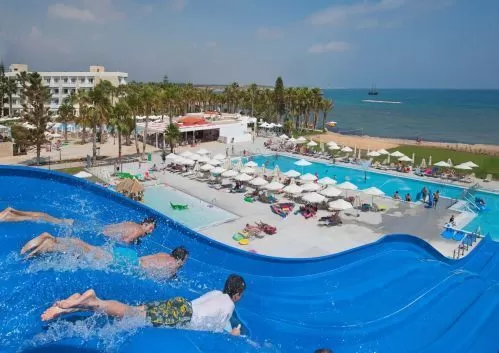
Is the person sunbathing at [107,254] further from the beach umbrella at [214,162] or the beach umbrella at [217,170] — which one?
the beach umbrella at [214,162]

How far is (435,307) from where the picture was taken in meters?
10.2

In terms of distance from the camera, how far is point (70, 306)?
5258 millimetres

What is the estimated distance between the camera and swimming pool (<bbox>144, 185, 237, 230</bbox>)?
2403cm

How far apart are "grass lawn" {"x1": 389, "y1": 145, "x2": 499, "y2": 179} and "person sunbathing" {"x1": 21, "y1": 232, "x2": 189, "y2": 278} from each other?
36122 millimetres

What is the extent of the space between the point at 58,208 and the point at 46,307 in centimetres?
417

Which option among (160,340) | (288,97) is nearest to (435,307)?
(160,340)

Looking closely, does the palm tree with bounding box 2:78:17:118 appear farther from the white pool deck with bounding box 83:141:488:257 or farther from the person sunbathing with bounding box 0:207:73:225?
the person sunbathing with bounding box 0:207:73:225

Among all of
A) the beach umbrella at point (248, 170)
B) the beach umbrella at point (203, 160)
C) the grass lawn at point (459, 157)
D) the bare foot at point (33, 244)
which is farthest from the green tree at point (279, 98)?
the bare foot at point (33, 244)

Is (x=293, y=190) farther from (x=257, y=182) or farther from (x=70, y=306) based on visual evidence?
(x=70, y=306)

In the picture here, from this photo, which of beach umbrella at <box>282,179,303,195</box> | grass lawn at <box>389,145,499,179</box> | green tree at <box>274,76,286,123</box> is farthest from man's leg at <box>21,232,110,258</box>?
green tree at <box>274,76,286,123</box>

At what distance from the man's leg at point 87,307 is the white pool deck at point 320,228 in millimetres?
13859

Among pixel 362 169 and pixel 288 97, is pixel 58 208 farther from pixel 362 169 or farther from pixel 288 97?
pixel 288 97

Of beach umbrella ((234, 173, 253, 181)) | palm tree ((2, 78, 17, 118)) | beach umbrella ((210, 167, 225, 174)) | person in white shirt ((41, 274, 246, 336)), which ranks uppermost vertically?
palm tree ((2, 78, 17, 118))

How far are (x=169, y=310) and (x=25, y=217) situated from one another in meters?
4.02
